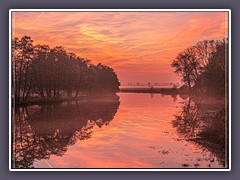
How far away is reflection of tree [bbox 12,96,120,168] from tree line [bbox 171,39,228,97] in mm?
1424

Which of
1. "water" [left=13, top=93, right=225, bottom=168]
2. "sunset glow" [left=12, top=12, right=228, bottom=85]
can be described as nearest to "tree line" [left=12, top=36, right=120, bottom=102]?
"sunset glow" [left=12, top=12, right=228, bottom=85]

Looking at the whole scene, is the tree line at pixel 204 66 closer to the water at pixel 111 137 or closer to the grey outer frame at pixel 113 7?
the grey outer frame at pixel 113 7

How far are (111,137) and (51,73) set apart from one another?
1.44 m

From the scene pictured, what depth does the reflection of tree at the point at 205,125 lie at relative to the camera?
6.51 metres

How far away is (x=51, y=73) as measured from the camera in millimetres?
6656

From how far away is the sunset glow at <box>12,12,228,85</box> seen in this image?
259 inches

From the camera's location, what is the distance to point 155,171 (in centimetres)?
646

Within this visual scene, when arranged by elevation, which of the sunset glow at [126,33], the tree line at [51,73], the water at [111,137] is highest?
the sunset glow at [126,33]

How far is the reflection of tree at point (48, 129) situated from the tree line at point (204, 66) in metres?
1.42

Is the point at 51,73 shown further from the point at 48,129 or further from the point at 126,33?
the point at 126,33

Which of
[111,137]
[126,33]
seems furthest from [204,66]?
[111,137]

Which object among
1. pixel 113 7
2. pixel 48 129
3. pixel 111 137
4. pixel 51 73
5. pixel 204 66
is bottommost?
pixel 111 137

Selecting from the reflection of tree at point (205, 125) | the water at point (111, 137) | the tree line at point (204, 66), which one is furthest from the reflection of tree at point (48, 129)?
the tree line at point (204, 66)

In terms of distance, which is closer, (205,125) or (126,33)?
(205,125)
